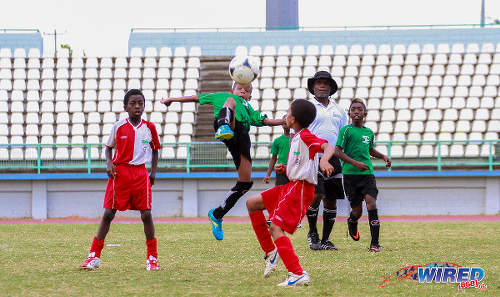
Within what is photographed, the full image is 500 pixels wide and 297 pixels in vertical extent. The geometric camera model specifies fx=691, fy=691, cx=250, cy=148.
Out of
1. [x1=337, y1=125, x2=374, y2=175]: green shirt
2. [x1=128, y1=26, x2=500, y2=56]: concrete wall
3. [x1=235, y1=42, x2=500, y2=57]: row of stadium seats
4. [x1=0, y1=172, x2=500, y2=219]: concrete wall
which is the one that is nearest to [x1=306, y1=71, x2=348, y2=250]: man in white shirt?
[x1=337, y1=125, x2=374, y2=175]: green shirt

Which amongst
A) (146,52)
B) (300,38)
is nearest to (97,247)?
(146,52)

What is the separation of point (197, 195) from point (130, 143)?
1102 centimetres

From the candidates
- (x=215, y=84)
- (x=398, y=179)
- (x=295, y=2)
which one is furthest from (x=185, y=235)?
(x=295, y=2)

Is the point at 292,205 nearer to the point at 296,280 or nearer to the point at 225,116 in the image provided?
the point at 296,280

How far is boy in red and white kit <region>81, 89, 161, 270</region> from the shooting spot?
654 cm

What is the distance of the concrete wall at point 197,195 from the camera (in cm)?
1734

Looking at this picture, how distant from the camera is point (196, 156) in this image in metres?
17.1

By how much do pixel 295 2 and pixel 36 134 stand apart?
11.2 meters

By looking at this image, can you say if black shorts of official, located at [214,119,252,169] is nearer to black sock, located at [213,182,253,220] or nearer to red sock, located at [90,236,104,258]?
black sock, located at [213,182,253,220]

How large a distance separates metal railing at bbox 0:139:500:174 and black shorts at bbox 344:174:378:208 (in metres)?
8.43

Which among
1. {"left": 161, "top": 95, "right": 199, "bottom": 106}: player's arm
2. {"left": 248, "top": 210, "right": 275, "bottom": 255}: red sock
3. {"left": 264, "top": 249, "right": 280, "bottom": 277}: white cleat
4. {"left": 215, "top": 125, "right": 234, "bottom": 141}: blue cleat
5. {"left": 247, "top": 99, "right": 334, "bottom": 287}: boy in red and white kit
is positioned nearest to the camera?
{"left": 247, "top": 99, "right": 334, "bottom": 287}: boy in red and white kit

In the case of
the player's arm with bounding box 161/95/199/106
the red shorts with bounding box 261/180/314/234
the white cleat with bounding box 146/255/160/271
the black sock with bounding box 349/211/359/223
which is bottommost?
the white cleat with bounding box 146/255/160/271
